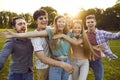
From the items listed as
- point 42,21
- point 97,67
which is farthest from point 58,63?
point 97,67

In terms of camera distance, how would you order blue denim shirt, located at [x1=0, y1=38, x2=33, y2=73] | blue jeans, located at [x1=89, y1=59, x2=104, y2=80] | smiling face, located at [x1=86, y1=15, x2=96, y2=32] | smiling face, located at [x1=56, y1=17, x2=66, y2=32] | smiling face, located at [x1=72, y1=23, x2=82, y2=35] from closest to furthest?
smiling face, located at [x1=56, y1=17, x2=66, y2=32] < blue denim shirt, located at [x1=0, y1=38, x2=33, y2=73] < smiling face, located at [x1=72, y1=23, x2=82, y2=35] < smiling face, located at [x1=86, y1=15, x2=96, y2=32] < blue jeans, located at [x1=89, y1=59, x2=104, y2=80]

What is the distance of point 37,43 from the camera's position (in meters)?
5.67

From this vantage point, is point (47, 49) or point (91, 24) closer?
point (47, 49)

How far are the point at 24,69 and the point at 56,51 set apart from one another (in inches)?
32.7

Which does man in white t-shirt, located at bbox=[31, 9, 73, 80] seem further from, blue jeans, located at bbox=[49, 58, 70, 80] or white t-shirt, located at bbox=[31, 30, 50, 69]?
blue jeans, located at bbox=[49, 58, 70, 80]

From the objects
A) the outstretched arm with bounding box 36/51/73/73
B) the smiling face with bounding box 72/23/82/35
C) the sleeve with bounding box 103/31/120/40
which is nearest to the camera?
the outstretched arm with bounding box 36/51/73/73

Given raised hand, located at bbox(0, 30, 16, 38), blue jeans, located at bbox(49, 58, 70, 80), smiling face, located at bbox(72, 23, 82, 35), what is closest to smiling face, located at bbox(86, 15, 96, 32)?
smiling face, located at bbox(72, 23, 82, 35)

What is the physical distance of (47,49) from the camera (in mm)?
5906

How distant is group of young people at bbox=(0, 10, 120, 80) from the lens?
560 centimetres

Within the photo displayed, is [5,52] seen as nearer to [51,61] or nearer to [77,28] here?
[51,61]

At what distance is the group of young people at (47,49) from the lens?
5.60 meters

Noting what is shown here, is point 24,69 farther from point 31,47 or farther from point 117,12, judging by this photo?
point 117,12

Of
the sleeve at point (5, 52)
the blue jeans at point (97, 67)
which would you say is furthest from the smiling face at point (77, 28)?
the blue jeans at point (97, 67)

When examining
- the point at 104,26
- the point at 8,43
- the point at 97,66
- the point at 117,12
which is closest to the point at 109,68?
the point at 97,66
